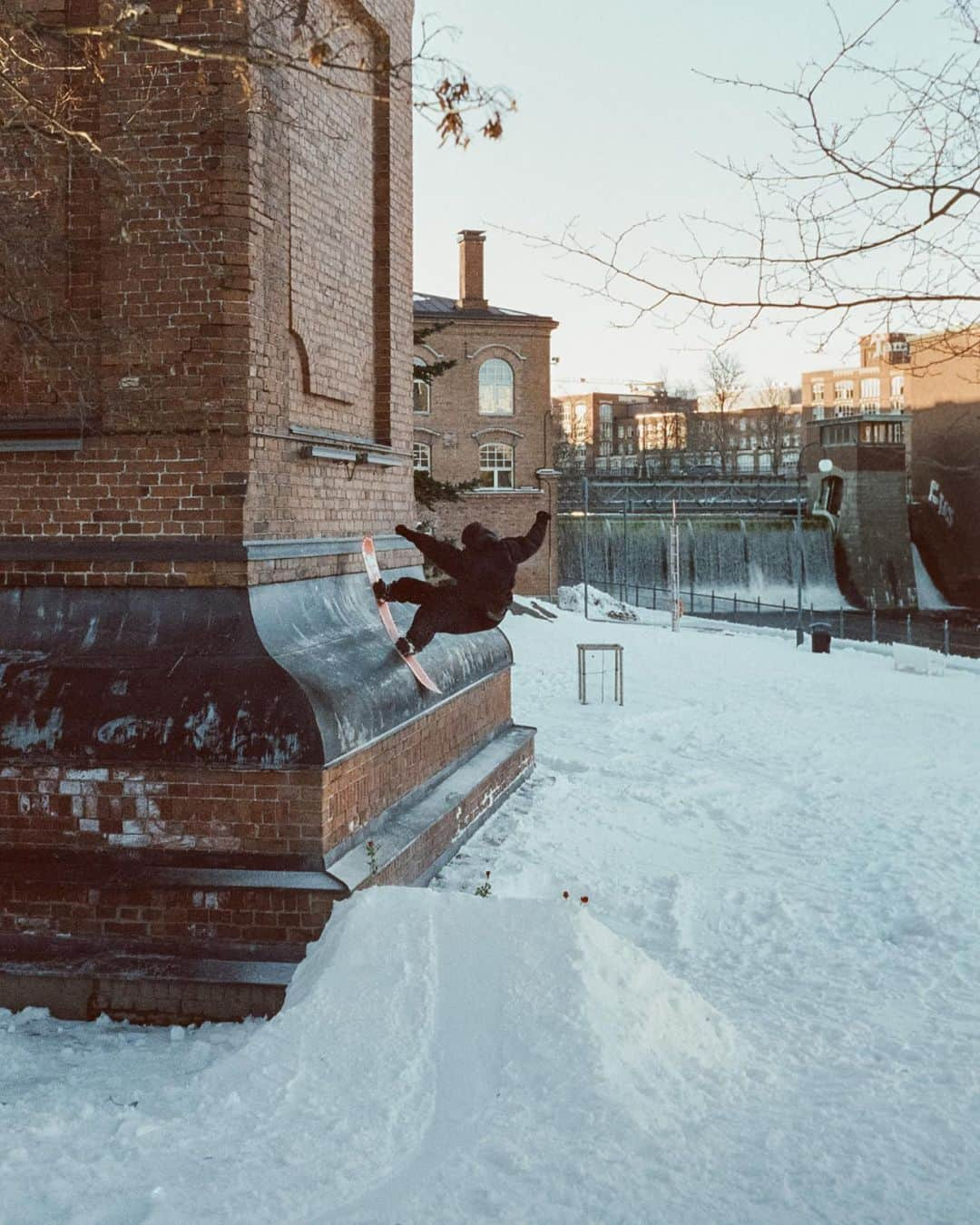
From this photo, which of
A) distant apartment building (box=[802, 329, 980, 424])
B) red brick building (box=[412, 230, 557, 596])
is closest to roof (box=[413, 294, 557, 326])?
red brick building (box=[412, 230, 557, 596])

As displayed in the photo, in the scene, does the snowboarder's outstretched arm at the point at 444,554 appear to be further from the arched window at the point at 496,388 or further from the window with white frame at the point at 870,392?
the window with white frame at the point at 870,392

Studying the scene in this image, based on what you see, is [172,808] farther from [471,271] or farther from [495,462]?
[471,271]

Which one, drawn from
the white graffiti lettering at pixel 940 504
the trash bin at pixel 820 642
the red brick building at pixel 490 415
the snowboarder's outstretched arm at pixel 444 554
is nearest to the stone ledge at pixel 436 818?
the snowboarder's outstretched arm at pixel 444 554

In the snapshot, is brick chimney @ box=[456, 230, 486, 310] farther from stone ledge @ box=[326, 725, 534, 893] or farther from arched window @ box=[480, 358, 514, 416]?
stone ledge @ box=[326, 725, 534, 893]

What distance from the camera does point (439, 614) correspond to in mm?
7867

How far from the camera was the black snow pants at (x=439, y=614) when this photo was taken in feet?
25.8

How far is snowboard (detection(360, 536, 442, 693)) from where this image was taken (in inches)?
314

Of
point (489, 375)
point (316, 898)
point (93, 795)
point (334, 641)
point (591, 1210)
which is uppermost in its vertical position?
point (489, 375)

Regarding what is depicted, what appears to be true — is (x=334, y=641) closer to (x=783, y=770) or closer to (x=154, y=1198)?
(x=154, y=1198)

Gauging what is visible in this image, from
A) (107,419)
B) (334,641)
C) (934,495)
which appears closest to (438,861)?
(334,641)

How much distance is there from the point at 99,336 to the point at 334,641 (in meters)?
2.23

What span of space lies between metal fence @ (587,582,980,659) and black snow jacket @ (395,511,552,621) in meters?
36.1

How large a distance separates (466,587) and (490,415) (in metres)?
32.8

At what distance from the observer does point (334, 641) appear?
24.1 feet
